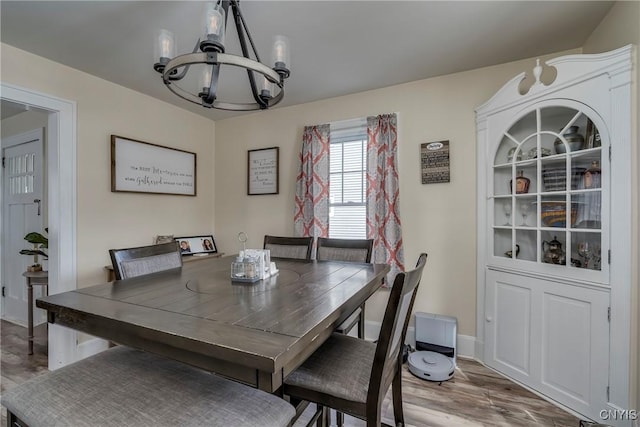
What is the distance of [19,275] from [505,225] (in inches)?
210

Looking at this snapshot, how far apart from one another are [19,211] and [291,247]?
11.7ft

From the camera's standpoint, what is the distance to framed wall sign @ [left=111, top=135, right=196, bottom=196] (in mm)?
2787

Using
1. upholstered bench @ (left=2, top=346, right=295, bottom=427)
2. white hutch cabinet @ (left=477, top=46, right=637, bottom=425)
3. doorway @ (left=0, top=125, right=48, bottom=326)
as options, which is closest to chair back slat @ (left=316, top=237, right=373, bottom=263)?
white hutch cabinet @ (left=477, top=46, right=637, bottom=425)

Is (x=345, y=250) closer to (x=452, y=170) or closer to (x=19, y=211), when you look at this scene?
(x=452, y=170)

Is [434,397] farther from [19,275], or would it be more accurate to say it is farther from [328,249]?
[19,275]

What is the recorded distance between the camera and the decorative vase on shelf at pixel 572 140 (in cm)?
190

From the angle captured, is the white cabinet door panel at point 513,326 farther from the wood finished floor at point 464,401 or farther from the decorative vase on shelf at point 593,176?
the decorative vase on shelf at point 593,176

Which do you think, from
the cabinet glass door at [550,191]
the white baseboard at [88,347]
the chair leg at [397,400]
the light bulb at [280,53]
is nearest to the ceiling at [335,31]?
the light bulb at [280,53]

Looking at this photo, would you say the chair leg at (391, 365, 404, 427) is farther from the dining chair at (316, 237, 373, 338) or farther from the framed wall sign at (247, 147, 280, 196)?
the framed wall sign at (247, 147, 280, 196)

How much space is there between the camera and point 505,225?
92.4 inches

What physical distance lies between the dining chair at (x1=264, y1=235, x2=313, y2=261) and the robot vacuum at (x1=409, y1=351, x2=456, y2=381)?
1206 mm

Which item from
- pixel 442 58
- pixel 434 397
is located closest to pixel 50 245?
pixel 434 397

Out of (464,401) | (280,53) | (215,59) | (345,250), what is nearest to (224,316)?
(215,59)

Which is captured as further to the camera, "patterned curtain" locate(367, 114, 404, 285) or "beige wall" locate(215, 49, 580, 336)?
"patterned curtain" locate(367, 114, 404, 285)
